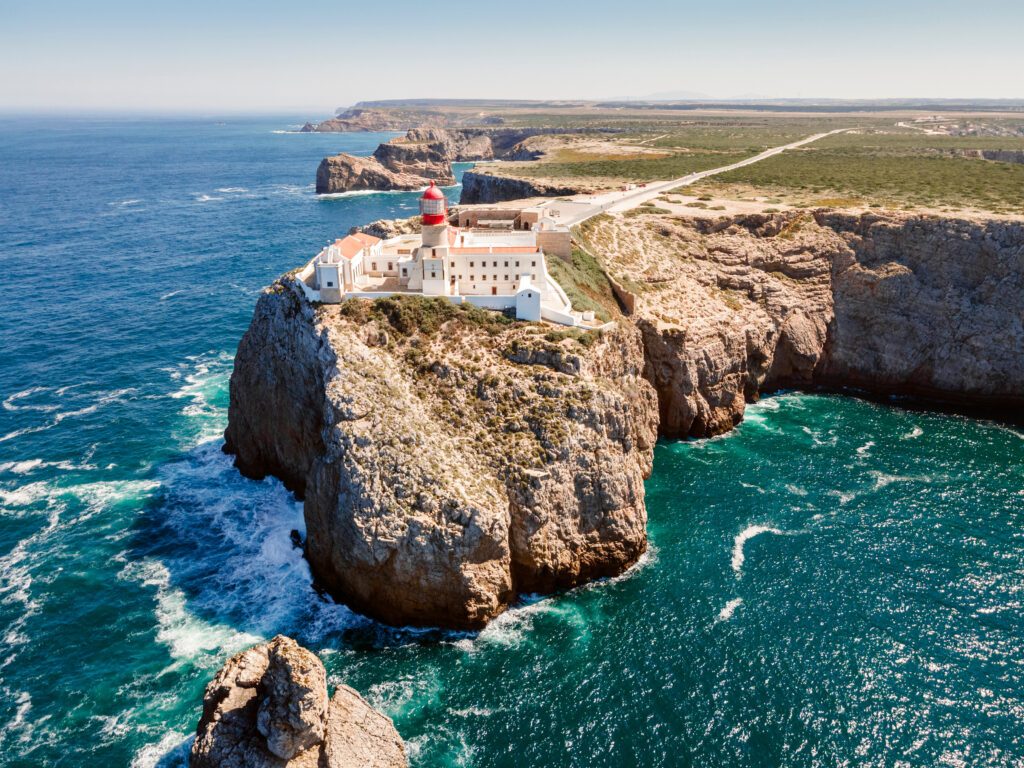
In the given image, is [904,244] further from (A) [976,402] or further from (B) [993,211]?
(A) [976,402]

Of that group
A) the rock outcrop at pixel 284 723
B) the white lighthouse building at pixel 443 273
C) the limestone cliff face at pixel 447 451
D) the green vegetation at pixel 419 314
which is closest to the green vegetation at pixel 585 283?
the white lighthouse building at pixel 443 273

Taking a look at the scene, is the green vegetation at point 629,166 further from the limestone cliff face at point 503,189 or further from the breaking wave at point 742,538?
the breaking wave at point 742,538

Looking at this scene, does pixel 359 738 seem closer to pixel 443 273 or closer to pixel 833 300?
pixel 443 273

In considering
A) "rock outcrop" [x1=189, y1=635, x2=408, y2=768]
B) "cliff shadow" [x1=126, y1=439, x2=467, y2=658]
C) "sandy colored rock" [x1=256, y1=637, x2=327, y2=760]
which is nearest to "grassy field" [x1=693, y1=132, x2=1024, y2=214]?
"cliff shadow" [x1=126, y1=439, x2=467, y2=658]

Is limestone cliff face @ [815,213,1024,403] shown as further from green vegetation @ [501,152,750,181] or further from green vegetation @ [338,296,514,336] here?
green vegetation @ [501,152,750,181]

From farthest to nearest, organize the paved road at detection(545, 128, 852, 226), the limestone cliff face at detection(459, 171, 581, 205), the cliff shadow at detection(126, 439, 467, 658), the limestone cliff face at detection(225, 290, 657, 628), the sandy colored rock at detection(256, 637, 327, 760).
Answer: the limestone cliff face at detection(459, 171, 581, 205), the paved road at detection(545, 128, 852, 226), the limestone cliff face at detection(225, 290, 657, 628), the cliff shadow at detection(126, 439, 467, 658), the sandy colored rock at detection(256, 637, 327, 760)

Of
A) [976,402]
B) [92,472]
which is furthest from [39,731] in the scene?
[976,402]
